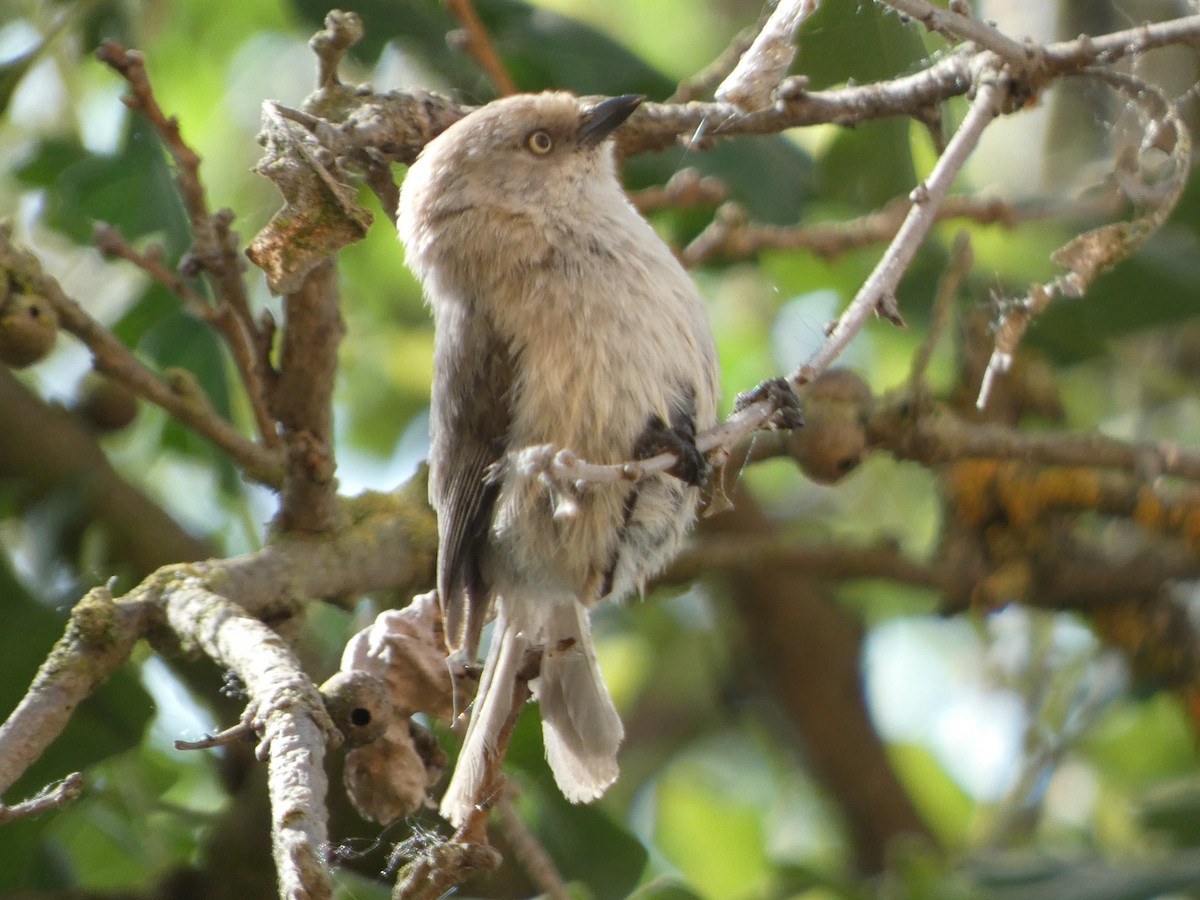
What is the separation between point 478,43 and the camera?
3.58 m

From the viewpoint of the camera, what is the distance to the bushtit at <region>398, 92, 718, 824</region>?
289cm

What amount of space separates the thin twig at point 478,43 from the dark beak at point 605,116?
1.45 feet

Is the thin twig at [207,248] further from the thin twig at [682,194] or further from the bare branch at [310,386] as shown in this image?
the thin twig at [682,194]

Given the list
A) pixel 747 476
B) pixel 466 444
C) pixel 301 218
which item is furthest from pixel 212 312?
pixel 747 476

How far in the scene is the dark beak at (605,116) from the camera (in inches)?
121

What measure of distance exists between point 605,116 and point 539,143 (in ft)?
0.80

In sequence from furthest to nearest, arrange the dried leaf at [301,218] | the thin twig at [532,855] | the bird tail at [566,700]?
the bird tail at [566,700] < the thin twig at [532,855] < the dried leaf at [301,218]

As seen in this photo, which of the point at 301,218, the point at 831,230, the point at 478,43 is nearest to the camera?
the point at 301,218

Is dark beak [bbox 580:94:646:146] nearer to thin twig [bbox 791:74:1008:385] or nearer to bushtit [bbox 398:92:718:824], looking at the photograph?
bushtit [bbox 398:92:718:824]

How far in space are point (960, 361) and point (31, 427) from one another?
2862mm

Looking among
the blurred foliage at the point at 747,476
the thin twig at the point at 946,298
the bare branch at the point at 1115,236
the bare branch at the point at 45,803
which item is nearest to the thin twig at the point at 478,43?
the blurred foliage at the point at 747,476

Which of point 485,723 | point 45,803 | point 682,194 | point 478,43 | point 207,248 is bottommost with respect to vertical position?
point 45,803

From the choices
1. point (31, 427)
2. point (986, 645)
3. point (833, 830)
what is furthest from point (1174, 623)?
point (31, 427)

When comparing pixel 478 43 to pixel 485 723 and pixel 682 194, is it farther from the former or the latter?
pixel 485 723
